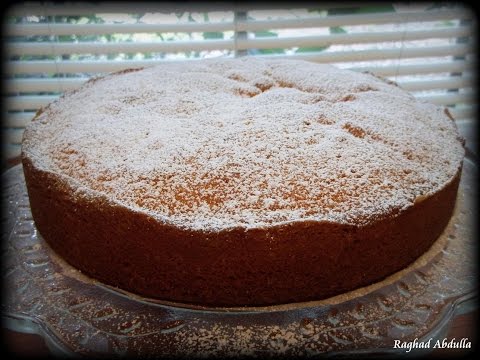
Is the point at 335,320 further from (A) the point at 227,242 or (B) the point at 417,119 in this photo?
(B) the point at 417,119

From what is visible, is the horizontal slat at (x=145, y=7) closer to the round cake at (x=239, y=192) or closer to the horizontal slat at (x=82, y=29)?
the horizontal slat at (x=82, y=29)

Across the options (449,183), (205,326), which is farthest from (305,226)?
(449,183)

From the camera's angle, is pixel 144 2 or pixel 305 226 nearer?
pixel 305 226

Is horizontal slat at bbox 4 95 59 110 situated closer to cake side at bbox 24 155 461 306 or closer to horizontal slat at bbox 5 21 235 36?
horizontal slat at bbox 5 21 235 36

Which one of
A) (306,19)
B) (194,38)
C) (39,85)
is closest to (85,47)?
(39,85)

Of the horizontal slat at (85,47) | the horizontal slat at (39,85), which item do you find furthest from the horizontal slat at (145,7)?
the horizontal slat at (39,85)

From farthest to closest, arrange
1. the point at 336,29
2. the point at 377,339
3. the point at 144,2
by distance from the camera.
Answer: the point at 336,29 < the point at 144,2 < the point at 377,339
